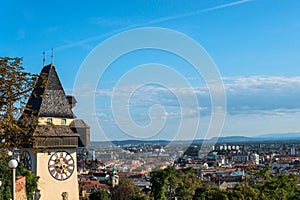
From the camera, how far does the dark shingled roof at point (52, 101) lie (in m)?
17.9

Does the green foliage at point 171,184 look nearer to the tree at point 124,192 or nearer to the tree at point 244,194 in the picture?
the tree at point 124,192

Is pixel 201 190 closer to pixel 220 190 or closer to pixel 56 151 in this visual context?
pixel 220 190

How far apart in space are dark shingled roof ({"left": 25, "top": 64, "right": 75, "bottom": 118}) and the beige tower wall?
150cm

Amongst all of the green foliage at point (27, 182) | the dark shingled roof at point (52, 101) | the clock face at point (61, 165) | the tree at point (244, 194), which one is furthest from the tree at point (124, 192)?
the dark shingled roof at point (52, 101)

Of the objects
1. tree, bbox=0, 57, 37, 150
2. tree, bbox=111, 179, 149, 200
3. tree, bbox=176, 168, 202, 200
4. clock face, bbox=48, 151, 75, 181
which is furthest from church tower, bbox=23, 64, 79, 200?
tree, bbox=111, 179, 149, 200

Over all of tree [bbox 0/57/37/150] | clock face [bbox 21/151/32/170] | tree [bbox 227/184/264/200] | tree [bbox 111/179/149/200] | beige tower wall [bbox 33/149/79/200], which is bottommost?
tree [bbox 111/179/149/200]

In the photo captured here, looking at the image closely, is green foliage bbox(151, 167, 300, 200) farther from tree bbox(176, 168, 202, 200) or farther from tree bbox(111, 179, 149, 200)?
tree bbox(111, 179, 149, 200)

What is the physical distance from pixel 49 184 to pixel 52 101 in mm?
3312

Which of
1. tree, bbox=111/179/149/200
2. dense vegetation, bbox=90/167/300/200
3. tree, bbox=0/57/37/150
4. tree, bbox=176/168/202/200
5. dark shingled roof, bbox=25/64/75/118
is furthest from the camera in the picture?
tree, bbox=111/179/149/200

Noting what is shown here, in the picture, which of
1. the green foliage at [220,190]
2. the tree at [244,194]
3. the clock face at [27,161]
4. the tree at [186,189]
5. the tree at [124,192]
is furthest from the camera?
the tree at [124,192]

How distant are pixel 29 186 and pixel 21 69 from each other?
31.0 ft

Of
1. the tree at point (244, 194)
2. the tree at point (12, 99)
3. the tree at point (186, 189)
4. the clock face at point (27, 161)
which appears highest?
the tree at point (12, 99)

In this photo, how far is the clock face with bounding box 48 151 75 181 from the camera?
1798 centimetres

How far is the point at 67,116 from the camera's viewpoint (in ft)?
60.9
